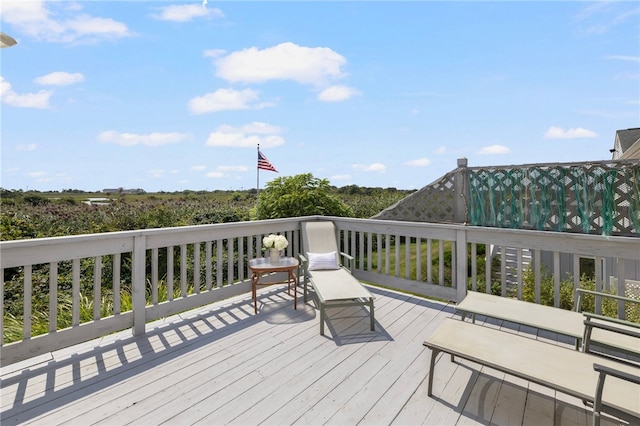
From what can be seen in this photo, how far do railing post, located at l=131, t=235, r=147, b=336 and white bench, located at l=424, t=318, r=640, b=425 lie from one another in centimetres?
285

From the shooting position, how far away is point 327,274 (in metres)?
4.10

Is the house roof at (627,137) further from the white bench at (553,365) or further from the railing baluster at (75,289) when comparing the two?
the railing baluster at (75,289)

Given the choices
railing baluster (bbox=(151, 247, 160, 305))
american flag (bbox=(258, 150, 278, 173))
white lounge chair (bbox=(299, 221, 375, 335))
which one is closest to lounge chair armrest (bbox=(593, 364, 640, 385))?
white lounge chair (bbox=(299, 221, 375, 335))

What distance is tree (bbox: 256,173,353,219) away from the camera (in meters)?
6.50

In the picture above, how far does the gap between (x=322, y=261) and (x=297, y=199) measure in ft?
7.97

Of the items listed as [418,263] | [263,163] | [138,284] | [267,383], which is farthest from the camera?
[263,163]

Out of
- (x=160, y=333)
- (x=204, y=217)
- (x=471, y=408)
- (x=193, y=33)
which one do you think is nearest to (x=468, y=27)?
(x=193, y=33)

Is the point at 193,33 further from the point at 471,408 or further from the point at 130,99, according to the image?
the point at 471,408

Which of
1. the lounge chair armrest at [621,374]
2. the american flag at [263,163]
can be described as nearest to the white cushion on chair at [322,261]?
the lounge chair armrest at [621,374]

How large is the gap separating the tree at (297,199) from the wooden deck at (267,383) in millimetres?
3351

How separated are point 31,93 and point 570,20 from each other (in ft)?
31.6

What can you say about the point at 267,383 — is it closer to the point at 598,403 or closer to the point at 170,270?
the point at 170,270

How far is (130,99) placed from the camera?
6.95 meters

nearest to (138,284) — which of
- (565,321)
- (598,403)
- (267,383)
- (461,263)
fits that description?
(267,383)
